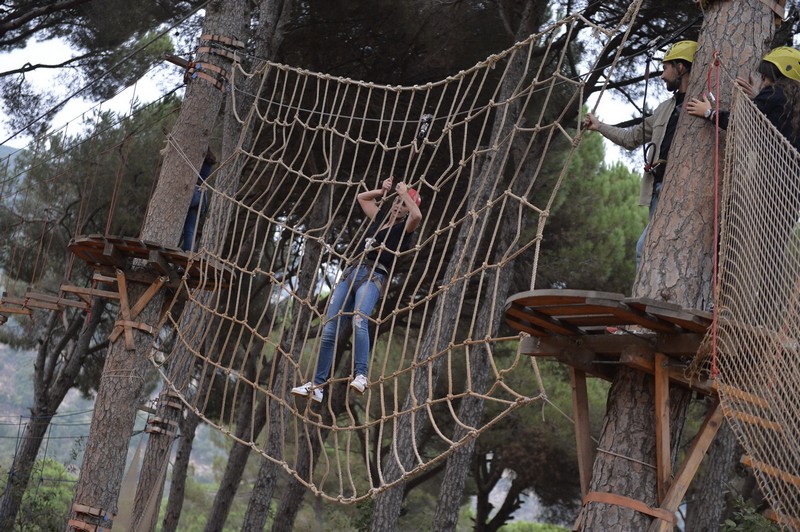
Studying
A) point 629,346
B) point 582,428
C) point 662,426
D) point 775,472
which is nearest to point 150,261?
point 582,428

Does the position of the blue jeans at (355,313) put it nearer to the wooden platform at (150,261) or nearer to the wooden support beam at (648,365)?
the wooden platform at (150,261)

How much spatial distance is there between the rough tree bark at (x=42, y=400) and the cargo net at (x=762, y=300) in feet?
28.0

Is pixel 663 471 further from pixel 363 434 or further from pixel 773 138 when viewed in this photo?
pixel 363 434

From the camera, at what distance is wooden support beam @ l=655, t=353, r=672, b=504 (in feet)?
10.3

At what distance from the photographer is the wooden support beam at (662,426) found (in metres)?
3.13

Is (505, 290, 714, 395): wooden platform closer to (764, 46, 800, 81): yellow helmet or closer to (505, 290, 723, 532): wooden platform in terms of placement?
(505, 290, 723, 532): wooden platform

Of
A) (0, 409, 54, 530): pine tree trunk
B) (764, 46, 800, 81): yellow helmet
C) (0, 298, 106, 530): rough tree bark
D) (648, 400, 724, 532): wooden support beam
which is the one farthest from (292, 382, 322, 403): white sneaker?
(0, 409, 54, 530): pine tree trunk

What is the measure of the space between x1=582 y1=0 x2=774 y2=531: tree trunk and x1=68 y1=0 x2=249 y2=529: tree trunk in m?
2.69

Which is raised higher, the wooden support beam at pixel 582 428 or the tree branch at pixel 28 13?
the tree branch at pixel 28 13

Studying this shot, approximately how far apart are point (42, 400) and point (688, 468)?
10.1 meters

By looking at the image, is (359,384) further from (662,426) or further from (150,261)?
(150,261)

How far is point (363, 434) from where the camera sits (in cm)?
1281

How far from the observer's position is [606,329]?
3.36m

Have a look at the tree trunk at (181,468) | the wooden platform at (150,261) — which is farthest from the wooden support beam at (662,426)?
the tree trunk at (181,468)
